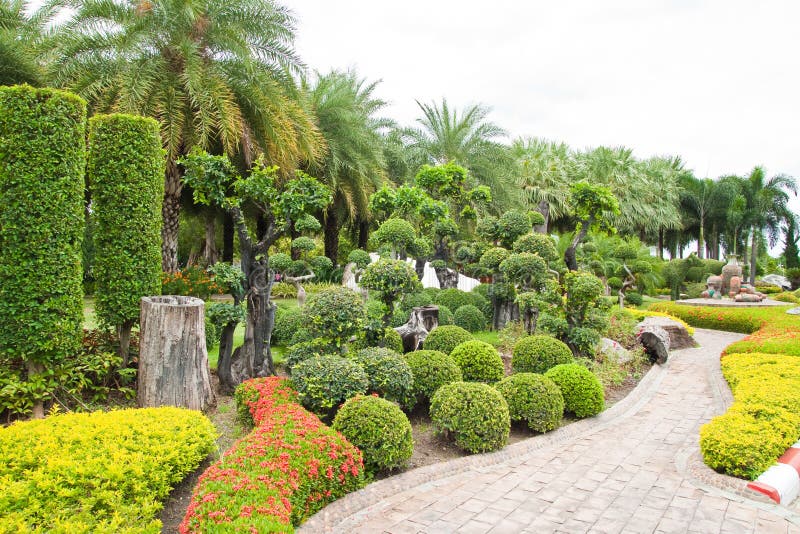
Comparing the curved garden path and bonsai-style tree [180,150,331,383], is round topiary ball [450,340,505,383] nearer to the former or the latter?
the curved garden path

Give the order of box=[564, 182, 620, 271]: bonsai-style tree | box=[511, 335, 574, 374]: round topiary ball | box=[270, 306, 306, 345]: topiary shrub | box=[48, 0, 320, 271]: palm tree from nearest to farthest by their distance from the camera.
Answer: box=[511, 335, 574, 374]: round topiary ball
box=[270, 306, 306, 345]: topiary shrub
box=[48, 0, 320, 271]: palm tree
box=[564, 182, 620, 271]: bonsai-style tree

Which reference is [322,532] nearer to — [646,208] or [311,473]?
[311,473]

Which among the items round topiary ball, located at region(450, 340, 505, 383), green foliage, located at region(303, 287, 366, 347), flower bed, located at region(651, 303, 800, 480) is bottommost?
flower bed, located at region(651, 303, 800, 480)

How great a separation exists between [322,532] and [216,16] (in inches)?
467

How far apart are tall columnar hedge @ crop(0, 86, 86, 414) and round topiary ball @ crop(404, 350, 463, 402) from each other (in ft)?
13.5

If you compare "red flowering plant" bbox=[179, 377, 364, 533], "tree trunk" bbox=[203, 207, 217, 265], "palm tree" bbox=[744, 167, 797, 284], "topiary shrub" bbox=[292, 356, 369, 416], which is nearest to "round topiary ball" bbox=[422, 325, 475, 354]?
"topiary shrub" bbox=[292, 356, 369, 416]

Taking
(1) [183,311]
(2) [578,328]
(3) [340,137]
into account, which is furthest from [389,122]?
(1) [183,311]

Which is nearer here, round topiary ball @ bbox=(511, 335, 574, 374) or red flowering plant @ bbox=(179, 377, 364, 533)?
red flowering plant @ bbox=(179, 377, 364, 533)

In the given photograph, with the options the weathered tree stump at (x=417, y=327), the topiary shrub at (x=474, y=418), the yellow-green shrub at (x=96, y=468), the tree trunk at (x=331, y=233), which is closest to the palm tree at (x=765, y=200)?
the tree trunk at (x=331, y=233)

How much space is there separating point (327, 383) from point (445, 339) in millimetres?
3182

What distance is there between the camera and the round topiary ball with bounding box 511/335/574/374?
8.04 m

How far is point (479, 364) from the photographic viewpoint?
7.43m

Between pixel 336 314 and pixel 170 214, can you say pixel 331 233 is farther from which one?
pixel 336 314

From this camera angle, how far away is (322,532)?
159 inches
